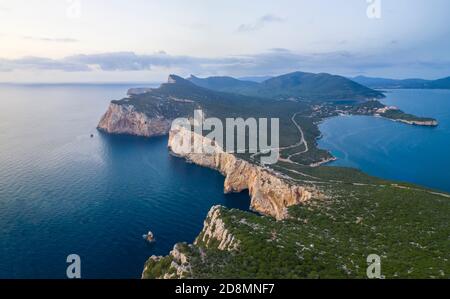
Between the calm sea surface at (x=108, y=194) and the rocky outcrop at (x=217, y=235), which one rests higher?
the rocky outcrop at (x=217, y=235)

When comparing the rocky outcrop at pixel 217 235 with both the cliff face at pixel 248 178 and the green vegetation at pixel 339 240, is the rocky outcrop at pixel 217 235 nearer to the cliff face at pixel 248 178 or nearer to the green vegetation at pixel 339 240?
the green vegetation at pixel 339 240

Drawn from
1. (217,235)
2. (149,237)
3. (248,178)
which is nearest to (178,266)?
(217,235)

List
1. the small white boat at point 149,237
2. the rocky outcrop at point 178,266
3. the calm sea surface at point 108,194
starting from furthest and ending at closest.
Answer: the small white boat at point 149,237 < the calm sea surface at point 108,194 < the rocky outcrop at point 178,266

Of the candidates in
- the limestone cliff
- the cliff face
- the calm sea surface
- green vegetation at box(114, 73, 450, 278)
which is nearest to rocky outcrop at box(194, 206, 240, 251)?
the limestone cliff

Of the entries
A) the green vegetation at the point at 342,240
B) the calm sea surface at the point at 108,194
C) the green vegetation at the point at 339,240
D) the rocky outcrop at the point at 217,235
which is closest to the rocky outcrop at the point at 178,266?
the green vegetation at the point at 339,240

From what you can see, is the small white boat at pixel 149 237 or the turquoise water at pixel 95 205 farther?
the small white boat at pixel 149 237

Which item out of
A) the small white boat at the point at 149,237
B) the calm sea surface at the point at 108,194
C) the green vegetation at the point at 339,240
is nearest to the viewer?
the green vegetation at the point at 339,240

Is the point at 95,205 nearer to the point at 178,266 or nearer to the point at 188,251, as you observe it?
the point at 188,251

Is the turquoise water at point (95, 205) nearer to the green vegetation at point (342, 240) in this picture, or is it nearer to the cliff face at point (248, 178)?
the cliff face at point (248, 178)
